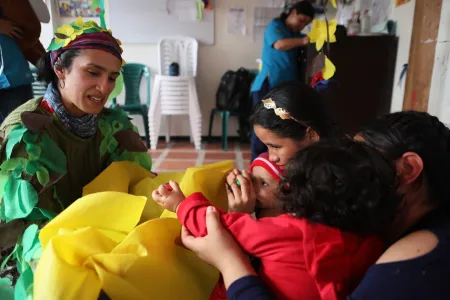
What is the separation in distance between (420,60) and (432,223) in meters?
2.23

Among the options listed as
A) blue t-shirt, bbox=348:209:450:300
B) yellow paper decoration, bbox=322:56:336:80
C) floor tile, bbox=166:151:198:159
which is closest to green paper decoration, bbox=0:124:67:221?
blue t-shirt, bbox=348:209:450:300

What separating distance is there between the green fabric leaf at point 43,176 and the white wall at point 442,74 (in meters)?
2.11

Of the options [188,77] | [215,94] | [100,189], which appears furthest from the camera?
[215,94]

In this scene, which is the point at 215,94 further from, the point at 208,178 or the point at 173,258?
the point at 173,258

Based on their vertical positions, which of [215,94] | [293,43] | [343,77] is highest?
[293,43]

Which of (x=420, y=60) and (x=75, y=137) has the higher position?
(x=420, y=60)

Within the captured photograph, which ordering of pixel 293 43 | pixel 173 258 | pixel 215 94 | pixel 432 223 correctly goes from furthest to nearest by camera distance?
pixel 215 94 < pixel 293 43 < pixel 173 258 < pixel 432 223

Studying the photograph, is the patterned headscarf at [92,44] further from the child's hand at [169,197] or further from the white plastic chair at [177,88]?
the white plastic chair at [177,88]

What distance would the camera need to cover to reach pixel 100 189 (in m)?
1.26

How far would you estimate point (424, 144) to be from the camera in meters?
0.73

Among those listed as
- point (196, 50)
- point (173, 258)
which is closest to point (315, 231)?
point (173, 258)

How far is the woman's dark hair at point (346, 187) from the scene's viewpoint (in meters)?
0.67

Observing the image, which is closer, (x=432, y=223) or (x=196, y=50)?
(x=432, y=223)

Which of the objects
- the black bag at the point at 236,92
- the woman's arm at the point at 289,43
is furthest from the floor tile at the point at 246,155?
the woman's arm at the point at 289,43
